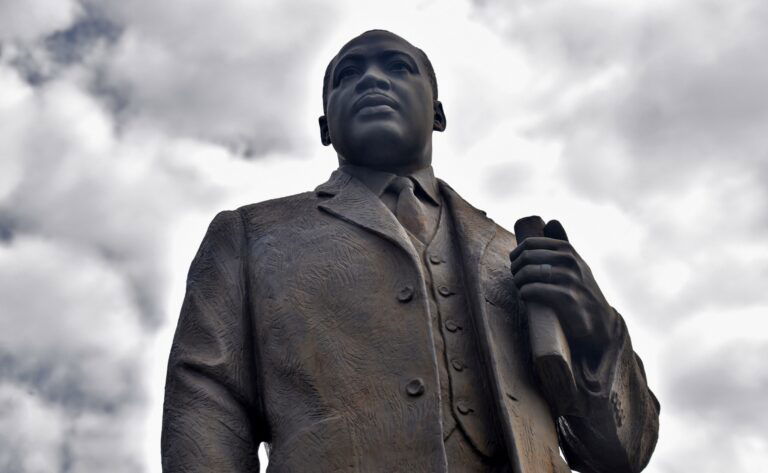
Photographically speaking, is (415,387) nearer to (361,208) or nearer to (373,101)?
(361,208)

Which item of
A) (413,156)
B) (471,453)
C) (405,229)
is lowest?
(471,453)

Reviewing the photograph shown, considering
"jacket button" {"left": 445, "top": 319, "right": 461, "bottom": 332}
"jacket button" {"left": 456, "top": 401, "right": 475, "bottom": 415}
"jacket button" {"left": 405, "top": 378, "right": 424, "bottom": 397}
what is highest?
"jacket button" {"left": 445, "top": 319, "right": 461, "bottom": 332}

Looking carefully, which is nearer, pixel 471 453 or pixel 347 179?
pixel 471 453

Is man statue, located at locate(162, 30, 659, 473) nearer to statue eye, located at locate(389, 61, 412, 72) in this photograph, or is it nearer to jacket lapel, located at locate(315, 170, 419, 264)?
jacket lapel, located at locate(315, 170, 419, 264)

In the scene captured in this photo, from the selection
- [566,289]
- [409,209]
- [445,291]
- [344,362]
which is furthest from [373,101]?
[344,362]

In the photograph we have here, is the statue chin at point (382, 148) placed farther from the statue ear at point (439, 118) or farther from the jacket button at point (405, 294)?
the jacket button at point (405, 294)

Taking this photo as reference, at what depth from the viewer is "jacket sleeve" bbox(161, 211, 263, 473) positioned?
707cm

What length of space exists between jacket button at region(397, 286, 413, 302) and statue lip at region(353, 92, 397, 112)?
Result: 5.12 feet

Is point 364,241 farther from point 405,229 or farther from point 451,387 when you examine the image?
point 451,387

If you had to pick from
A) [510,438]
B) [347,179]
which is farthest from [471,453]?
[347,179]

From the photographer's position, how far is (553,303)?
754 centimetres

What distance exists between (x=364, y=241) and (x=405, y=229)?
427 millimetres

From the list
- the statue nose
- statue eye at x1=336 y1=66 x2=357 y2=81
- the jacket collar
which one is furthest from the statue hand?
statue eye at x1=336 y1=66 x2=357 y2=81

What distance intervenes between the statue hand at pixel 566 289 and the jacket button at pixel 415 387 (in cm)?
92
